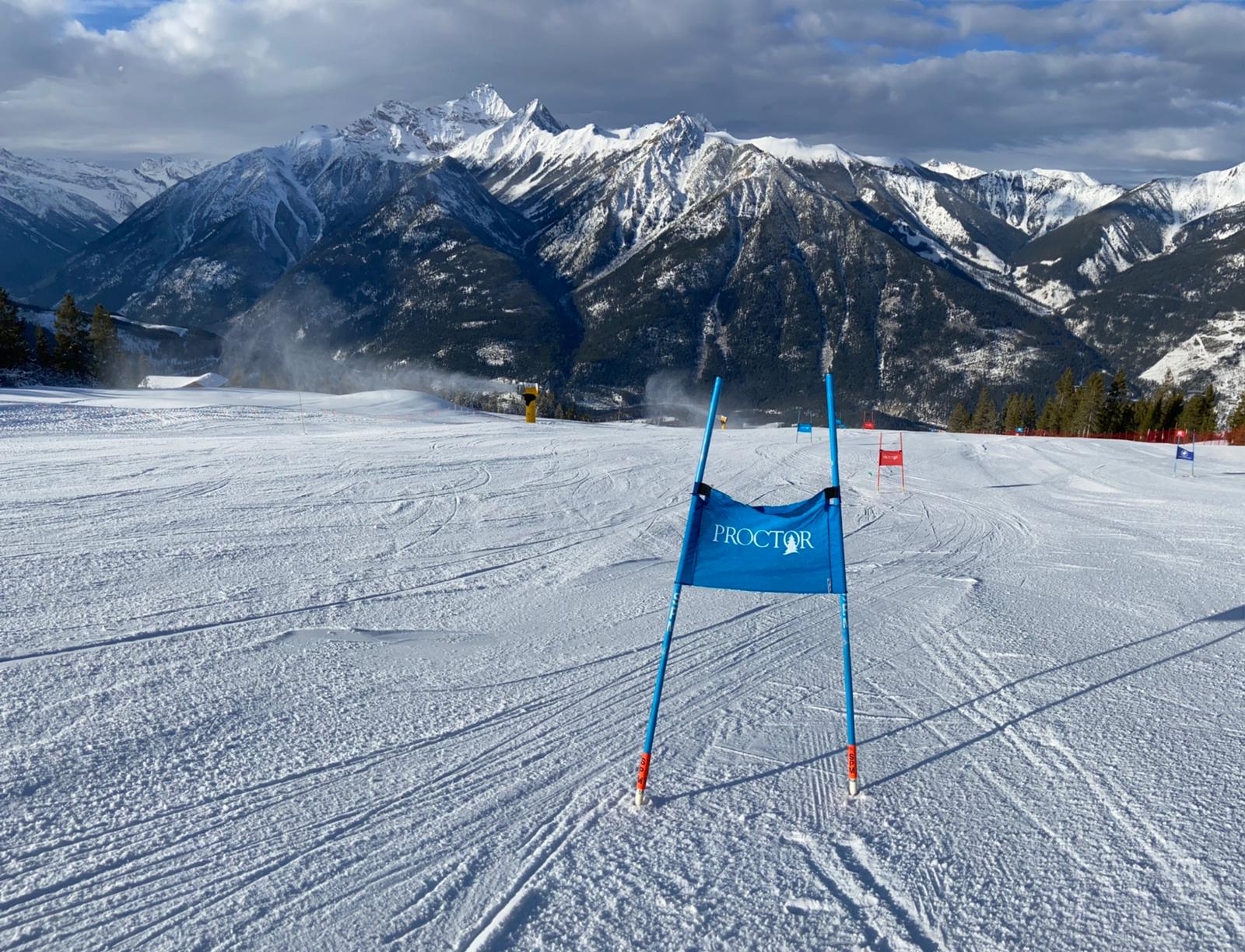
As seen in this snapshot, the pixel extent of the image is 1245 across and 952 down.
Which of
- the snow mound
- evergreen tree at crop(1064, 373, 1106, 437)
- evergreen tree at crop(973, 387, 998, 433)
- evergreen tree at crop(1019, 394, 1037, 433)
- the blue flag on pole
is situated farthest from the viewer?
evergreen tree at crop(973, 387, 998, 433)

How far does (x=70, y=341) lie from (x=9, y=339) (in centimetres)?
528

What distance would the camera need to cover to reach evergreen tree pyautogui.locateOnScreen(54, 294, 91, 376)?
191 ft

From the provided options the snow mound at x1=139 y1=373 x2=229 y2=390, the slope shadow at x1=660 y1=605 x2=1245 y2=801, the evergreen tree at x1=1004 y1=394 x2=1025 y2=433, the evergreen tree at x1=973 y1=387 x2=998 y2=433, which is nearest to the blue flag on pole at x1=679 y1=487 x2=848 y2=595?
the slope shadow at x1=660 y1=605 x2=1245 y2=801

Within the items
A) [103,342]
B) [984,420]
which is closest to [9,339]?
[103,342]

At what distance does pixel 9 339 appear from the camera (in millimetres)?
53500

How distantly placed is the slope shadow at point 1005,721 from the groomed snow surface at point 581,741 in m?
0.03

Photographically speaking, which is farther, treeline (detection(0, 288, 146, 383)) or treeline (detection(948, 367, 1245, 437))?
treeline (detection(948, 367, 1245, 437))

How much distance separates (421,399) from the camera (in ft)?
148

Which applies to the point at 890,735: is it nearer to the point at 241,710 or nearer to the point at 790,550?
the point at 790,550

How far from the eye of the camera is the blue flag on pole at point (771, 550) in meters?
4.75

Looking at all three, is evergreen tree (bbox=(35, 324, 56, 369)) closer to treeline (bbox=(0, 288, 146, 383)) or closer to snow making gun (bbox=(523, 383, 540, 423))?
treeline (bbox=(0, 288, 146, 383))

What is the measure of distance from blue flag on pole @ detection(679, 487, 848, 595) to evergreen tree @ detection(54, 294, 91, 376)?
6578 cm

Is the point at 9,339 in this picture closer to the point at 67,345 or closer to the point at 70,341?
the point at 67,345

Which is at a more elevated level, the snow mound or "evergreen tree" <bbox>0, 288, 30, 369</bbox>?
"evergreen tree" <bbox>0, 288, 30, 369</bbox>
